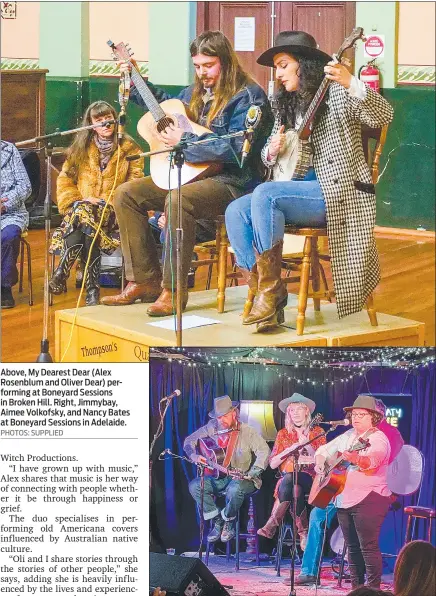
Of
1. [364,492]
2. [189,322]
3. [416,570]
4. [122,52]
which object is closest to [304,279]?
[189,322]

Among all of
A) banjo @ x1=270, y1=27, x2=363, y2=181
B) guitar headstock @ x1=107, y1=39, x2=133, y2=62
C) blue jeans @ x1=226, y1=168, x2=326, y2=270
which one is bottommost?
blue jeans @ x1=226, y1=168, x2=326, y2=270

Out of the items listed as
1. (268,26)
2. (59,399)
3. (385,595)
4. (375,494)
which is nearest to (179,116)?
(268,26)

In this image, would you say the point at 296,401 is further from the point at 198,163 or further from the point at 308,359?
the point at 198,163

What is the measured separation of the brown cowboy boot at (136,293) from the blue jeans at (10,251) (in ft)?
1.22

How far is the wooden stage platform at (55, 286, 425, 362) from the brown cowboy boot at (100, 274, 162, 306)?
0.03 metres

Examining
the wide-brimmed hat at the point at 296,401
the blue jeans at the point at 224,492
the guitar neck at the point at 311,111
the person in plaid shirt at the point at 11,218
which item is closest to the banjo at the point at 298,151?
the guitar neck at the point at 311,111

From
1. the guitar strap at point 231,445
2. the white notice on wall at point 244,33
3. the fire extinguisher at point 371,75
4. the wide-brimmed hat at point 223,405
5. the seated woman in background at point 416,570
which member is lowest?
the seated woman in background at point 416,570

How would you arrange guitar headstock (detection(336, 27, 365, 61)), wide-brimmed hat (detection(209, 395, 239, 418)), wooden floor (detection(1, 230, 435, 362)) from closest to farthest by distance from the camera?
1. guitar headstock (detection(336, 27, 365, 61))
2. wooden floor (detection(1, 230, 435, 362))
3. wide-brimmed hat (detection(209, 395, 239, 418))

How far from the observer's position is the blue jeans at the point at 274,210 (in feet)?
14.8

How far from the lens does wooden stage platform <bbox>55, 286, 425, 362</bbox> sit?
15.0 feet

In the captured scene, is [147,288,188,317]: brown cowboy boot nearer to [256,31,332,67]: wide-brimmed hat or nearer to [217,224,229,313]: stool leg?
[217,224,229,313]: stool leg

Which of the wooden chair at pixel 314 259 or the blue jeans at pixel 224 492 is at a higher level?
the wooden chair at pixel 314 259

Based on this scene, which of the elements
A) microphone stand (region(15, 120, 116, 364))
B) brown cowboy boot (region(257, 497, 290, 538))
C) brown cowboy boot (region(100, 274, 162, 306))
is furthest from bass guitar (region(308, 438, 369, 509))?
microphone stand (region(15, 120, 116, 364))

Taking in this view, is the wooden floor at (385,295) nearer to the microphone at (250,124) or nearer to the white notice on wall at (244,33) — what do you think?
the microphone at (250,124)
